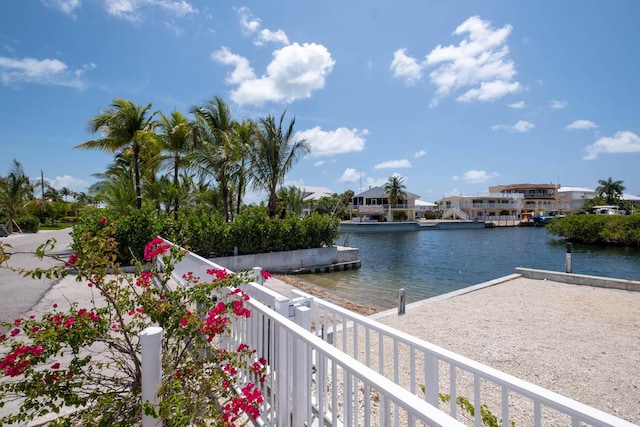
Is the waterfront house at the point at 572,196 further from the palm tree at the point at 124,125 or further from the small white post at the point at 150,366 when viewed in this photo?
the small white post at the point at 150,366

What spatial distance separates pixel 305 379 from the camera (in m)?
1.99

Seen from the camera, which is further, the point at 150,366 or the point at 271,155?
the point at 271,155

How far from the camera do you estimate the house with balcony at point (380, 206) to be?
54.0 m

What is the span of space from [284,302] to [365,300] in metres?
7.02

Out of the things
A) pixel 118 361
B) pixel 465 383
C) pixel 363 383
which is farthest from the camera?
pixel 465 383

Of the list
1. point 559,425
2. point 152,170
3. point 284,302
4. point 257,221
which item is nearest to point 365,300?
point 257,221

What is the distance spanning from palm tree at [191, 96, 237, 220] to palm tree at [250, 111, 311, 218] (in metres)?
1.08

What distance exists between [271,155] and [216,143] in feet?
9.08

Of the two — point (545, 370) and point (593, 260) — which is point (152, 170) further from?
point (593, 260)

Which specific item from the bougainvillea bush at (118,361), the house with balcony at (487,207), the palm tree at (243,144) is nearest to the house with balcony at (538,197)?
the house with balcony at (487,207)

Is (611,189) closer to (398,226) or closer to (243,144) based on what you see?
(398,226)

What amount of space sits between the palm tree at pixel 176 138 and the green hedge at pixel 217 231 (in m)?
3.71

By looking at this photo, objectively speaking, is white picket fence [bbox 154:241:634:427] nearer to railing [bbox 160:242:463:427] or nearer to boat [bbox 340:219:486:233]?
railing [bbox 160:242:463:427]

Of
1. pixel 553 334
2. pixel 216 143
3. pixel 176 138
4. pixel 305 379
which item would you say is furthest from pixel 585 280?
pixel 176 138
